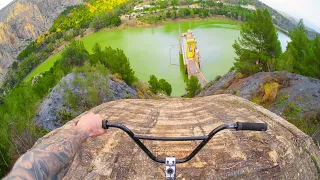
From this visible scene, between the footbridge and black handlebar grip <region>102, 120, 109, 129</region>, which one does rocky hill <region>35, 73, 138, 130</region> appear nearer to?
black handlebar grip <region>102, 120, 109, 129</region>

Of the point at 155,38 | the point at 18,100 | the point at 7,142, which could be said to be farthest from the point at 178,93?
the point at 155,38

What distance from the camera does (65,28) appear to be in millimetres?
54500

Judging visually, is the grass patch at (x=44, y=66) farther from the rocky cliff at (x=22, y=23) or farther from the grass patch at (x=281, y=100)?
the grass patch at (x=281, y=100)

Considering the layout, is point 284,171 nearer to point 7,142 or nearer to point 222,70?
point 7,142

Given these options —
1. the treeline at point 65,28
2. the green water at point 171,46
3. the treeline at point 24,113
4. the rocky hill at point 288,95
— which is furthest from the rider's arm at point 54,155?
the treeline at point 65,28

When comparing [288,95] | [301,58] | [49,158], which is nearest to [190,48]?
[301,58]

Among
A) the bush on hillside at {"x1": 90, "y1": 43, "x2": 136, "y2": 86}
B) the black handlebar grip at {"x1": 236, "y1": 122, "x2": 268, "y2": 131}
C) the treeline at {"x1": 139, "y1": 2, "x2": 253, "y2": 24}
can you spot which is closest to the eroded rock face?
the black handlebar grip at {"x1": 236, "y1": 122, "x2": 268, "y2": 131}

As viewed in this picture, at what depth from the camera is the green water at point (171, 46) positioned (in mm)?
31395

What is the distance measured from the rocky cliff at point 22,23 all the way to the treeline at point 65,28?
272cm

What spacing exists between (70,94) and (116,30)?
37.4 meters

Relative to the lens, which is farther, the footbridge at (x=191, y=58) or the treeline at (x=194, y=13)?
the treeline at (x=194, y=13)

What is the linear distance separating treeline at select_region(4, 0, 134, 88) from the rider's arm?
42.1 m

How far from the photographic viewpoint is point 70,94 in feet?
48.3

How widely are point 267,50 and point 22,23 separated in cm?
5274
